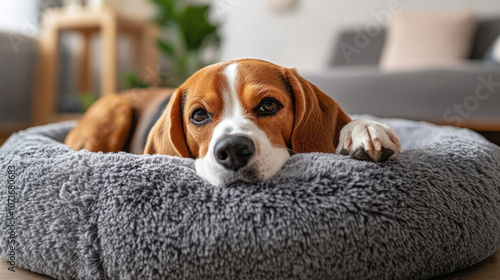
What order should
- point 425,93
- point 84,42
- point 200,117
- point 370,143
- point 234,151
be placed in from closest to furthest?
1. point 234,151
2. point 370,143
3. point 200,117
4. point 425,93
5. point 84,42

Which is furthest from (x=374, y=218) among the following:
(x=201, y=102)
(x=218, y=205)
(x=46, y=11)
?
(x=46, y=11)

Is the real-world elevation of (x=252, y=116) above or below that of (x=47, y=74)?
above

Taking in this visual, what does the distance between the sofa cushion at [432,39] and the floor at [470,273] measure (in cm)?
397

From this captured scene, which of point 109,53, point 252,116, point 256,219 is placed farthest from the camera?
point 109,53

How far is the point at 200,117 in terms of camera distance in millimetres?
1877

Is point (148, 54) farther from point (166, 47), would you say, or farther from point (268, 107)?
point (268, 107)

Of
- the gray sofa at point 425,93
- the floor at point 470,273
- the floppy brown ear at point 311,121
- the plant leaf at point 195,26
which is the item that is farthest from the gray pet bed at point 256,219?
the plant leaf at point 195,26

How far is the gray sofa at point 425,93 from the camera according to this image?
12.8 feet

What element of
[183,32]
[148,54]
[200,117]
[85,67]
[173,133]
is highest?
[200,117]

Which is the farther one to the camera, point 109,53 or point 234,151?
point 109,53

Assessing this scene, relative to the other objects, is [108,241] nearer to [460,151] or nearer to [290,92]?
[290,92]

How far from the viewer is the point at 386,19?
21.5 feet

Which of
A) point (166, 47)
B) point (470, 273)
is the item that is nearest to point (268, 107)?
point (470, 273)

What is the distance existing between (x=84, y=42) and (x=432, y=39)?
192 inches
